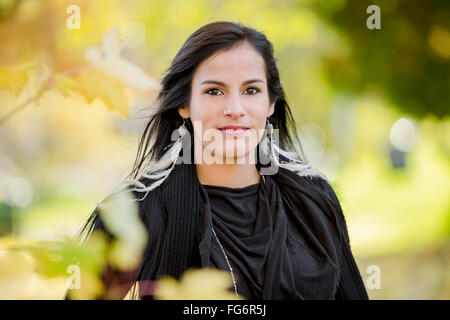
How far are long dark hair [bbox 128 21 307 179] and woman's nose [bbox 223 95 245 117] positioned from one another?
0.53ft

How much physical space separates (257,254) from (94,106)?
4.90 m

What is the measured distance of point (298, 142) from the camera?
1.98 m

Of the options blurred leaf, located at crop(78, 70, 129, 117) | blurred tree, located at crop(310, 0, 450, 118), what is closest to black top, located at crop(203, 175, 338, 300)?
blurred leaf, located at crop(78, 70, 129, 117)

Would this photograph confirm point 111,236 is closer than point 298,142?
Yes

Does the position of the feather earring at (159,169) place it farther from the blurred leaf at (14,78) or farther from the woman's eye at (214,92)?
the blurred leaf at (14,78)

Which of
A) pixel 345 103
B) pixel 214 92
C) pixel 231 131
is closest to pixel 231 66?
pixel 214 92

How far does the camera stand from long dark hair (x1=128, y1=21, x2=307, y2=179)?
1665 mm

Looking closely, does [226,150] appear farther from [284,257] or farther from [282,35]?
[282,35]

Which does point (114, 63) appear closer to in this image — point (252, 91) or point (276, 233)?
point (252, 91)

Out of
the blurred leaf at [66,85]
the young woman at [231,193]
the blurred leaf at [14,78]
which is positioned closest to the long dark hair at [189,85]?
the young woman at [231,193]

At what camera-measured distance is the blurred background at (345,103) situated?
3.60 metres

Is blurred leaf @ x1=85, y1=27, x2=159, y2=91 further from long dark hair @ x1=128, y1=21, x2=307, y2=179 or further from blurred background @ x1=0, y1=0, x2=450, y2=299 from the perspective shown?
blurred background @ x1=0, y1=0, x2=450, y2=299

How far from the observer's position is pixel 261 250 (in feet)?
5.25
